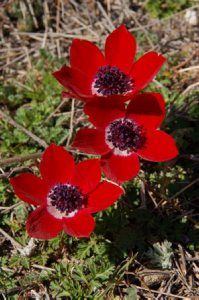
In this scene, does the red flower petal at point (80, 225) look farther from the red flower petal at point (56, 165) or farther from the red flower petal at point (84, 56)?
the red flower petal at point (84, 56)

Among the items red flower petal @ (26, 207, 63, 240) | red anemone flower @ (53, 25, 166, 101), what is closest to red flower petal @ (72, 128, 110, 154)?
red anemone flower @ (53, 25, 166, 101)

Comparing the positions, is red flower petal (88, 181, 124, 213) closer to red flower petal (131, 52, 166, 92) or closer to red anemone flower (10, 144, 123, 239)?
red anemone flower (10, 144, 123, 239)

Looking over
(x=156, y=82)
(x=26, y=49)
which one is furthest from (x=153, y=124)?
(x=26, y=49)

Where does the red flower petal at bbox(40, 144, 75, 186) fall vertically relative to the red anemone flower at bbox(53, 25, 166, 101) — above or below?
below

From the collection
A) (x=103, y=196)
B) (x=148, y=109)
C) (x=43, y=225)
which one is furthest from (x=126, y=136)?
(x=43, y=225)

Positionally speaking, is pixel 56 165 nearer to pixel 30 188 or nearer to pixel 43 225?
pixel 30 188

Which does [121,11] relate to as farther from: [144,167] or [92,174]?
[92,174]
